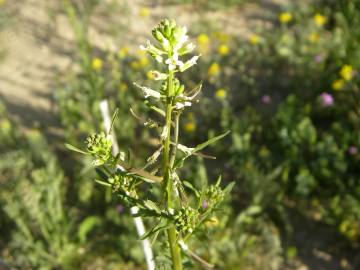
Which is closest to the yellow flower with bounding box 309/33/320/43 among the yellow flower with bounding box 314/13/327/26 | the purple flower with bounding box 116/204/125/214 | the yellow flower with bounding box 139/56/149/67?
the yellow flower with bounding box 314/13/327/26

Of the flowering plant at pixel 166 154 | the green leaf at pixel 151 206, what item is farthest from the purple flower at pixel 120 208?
the green leaf at pixel 151 206

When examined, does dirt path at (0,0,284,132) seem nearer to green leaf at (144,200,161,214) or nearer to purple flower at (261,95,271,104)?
purple flower at (261,95,271,104)

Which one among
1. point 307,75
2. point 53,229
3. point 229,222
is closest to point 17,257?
point 53,229

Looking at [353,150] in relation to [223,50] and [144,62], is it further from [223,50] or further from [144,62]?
[144,62]

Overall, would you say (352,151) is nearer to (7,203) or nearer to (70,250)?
(70,250)

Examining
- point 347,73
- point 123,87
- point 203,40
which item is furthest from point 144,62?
point 347,73

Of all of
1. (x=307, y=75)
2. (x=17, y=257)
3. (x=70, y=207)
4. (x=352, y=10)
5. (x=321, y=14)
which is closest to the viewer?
(x=17, y=257)

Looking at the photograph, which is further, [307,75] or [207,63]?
[207,63]
